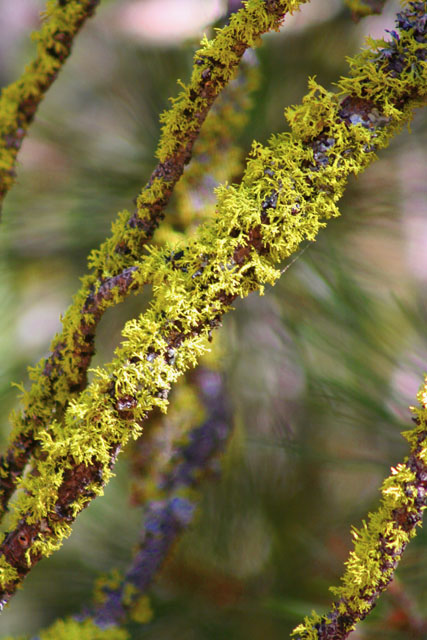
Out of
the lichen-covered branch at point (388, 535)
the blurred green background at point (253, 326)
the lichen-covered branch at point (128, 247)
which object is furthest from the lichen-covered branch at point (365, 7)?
the lichen-covered branch at point (388, 535)

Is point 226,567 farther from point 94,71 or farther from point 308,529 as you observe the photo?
point 94,71

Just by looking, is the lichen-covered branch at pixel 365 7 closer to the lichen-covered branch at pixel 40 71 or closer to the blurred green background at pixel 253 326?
the blurred green background at pixel 253 326

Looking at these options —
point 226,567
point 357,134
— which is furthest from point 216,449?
point 357,134

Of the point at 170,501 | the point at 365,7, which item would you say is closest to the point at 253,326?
the point at 170,501

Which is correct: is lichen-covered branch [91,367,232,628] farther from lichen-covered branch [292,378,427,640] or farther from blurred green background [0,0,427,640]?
lichen-covered branch [292,378,427,640]

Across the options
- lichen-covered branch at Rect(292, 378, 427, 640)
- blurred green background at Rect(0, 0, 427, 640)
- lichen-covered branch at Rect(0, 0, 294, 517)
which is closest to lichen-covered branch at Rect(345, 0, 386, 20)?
blurred green background at Rect(0, 0, 427, 640)
